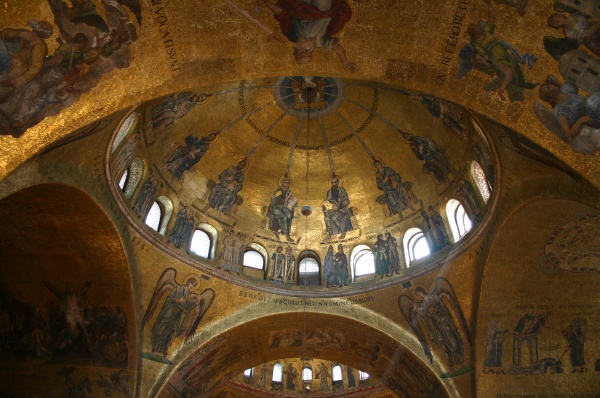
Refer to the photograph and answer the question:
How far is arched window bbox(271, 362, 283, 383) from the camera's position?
24.6m

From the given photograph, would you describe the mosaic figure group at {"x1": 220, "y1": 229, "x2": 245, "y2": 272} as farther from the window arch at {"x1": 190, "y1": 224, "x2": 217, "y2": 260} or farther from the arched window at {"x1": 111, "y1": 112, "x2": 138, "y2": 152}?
the arched window at {"x1": 111, "y1": 112, "x2": 138, "y2": 152}

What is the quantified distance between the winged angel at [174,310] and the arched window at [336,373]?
10523 mm

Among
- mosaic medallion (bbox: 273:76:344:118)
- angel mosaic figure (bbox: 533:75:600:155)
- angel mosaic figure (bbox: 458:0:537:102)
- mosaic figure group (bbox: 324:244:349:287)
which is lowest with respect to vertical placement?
A: angel mosaic figure (bbox: 533:75:600:155)

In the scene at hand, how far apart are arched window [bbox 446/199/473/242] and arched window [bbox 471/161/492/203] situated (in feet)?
4.14

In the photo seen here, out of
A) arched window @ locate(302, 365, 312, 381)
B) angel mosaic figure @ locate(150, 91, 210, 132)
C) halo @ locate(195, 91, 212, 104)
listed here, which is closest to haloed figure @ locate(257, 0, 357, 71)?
angel mosaic figure @ locate(150, 91, 210, 132)

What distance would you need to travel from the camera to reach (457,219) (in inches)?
631

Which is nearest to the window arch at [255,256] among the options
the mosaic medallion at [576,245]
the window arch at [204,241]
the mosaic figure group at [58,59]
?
the window arch at [204,241]

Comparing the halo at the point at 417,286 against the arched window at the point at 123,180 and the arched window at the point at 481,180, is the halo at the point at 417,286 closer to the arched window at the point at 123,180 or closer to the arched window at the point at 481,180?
the arched window at the point at 481,180

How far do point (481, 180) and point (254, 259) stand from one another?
24.4 feet

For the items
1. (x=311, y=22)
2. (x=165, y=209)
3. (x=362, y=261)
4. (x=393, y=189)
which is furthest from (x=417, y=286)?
(x=311, y=22)

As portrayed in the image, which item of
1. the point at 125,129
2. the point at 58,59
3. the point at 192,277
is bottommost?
the point at 58,59

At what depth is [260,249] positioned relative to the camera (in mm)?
17969

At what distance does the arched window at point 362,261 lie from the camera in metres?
17.7

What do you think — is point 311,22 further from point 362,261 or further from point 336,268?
point 362,261
